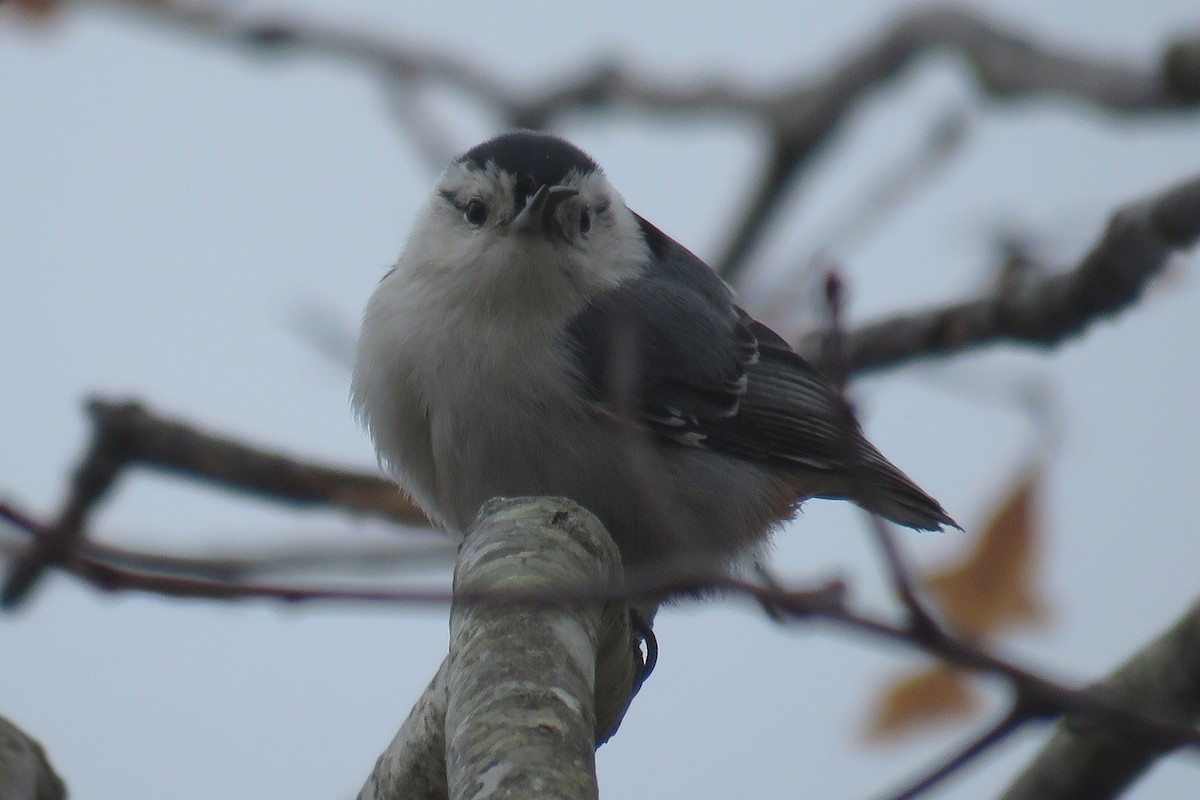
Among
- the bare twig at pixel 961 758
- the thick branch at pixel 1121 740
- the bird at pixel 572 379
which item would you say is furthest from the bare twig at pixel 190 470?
the bare twig at pixel 961 758

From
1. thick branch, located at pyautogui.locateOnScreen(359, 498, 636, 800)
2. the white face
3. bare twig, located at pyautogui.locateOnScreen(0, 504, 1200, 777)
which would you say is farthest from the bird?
bare twig, located at pyautogui.locateOnScreen(0, 504, 1200, 777)

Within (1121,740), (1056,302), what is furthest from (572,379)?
(1121,740)

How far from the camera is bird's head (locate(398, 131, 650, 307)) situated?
301 cm

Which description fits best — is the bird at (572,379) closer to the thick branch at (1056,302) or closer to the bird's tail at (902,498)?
the bird's tail at (902,498)

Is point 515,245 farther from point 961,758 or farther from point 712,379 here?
point 961,758

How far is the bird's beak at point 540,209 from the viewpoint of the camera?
116 inches

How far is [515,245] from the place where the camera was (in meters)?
3.02

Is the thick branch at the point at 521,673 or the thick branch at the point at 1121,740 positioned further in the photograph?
the thick branch at the point at 1121,740

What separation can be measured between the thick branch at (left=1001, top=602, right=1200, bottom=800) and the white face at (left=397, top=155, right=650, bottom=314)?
4.54 feet

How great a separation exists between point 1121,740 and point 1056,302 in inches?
47.4

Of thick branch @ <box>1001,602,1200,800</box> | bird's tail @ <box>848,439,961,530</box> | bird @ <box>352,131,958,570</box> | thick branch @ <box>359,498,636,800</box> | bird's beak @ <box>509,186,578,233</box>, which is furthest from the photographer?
→ bird's tail @ <box>848,439,961,530</box>

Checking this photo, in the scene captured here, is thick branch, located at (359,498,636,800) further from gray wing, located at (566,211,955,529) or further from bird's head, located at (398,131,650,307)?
bird's head, located at (398,131,650,307)

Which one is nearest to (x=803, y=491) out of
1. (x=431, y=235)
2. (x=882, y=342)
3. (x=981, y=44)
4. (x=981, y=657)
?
(x=882, y=342)

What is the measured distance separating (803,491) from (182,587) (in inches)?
101
